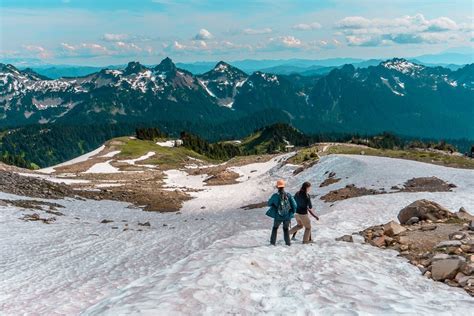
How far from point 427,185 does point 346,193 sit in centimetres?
729

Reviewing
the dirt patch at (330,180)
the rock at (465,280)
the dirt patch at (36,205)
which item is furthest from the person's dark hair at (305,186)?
the dirt patch at (330,180)

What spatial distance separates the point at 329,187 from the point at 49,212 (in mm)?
28397

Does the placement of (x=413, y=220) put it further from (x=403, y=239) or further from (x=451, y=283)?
(x=451, y=283)

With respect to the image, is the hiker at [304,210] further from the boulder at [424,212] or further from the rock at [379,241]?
the boulder at [424,212]

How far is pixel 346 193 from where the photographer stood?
39.6 m

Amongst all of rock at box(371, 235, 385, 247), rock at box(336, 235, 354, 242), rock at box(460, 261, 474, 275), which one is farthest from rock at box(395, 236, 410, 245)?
rock at box(460, 261, 474, 275)

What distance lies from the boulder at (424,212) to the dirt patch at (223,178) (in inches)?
1779

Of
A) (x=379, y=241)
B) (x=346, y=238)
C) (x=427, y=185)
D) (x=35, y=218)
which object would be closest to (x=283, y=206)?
(x=346, y=238)

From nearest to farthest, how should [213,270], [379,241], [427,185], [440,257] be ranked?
[213,270] → [440,257] → [379,241] → [427,185]

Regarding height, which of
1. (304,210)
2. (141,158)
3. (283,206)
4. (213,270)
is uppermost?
(283,206)

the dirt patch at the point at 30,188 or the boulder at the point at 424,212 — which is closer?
the boulder at the point at 424,212

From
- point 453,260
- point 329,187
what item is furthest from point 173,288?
point 329,187

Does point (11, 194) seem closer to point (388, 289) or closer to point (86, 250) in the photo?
point (86, 250)

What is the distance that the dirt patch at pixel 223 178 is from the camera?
6895 centimetres
